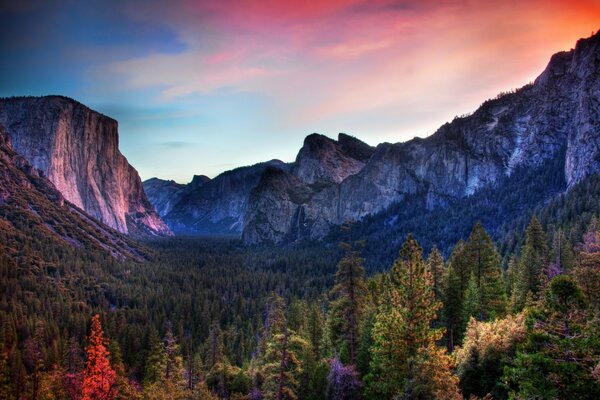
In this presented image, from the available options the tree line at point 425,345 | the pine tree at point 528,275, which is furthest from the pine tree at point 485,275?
the pine tree at point 528,275

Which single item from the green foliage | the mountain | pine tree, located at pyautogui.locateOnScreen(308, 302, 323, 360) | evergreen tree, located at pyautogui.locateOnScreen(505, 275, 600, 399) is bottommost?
pine tree, located at pyautogui.locateOnScreen(308, 302, 323, 360)

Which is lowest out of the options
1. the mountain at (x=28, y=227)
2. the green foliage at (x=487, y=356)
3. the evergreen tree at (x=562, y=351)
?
the green foliage at (x=487, y=356)

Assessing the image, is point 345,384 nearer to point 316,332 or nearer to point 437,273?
point 437,273

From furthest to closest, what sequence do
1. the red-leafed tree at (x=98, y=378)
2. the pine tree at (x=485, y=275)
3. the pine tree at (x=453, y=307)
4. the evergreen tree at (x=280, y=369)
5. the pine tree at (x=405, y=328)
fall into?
the pine tree at (x=453, y=307), the pine tree at (x=485, y=275), the red-leafed tree at (x=98, y=378), the evergreen tree at (x=280, y=369), the pine tree at (x=405, y=328)

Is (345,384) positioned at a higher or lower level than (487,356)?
lower

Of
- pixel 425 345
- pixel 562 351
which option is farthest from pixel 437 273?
pixel 562 351

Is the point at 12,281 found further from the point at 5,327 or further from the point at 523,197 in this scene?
the point at 523,197

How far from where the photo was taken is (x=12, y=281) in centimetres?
11669

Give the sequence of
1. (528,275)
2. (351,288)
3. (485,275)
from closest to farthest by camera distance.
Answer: (351,288), (485,275), (528,275)

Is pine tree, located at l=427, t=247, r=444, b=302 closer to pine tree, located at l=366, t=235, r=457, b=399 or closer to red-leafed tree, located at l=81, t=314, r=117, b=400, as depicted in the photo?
pine tree, located at l=366, t=235, r=457, b=399

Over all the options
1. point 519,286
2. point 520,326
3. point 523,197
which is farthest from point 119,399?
point 523,197

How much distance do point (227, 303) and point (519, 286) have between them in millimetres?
104922

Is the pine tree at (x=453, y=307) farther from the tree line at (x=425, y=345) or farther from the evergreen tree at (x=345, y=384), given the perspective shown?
the evergreen tree at (x=345, y=384)

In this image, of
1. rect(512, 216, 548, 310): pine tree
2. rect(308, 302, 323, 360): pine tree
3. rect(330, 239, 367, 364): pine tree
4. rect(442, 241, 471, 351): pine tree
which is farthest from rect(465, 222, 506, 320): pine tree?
rect(308, 302, 323, 360): pine tree
